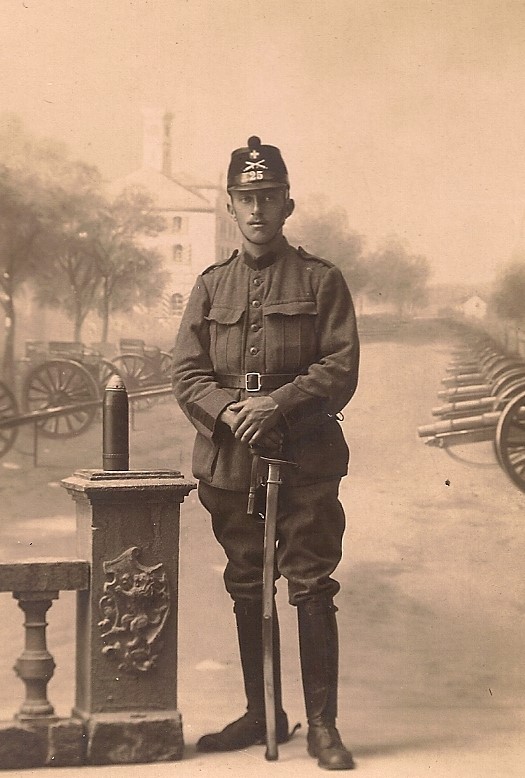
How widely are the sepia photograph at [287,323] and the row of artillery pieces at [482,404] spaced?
0.01m

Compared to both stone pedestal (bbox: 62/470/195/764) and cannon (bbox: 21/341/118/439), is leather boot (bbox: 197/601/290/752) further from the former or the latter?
cannon (bbox: 21/341/118/439)

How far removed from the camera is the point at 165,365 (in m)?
5.21

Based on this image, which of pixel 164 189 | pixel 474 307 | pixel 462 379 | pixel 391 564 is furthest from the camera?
pixel 462 379

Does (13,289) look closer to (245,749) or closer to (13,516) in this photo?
(13,516)

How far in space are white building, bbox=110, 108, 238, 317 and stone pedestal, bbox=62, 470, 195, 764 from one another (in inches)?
53.8

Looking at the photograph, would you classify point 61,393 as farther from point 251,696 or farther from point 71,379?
point 251,696

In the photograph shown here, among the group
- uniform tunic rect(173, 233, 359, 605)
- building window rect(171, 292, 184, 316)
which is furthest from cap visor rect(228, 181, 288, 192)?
building window rect(171, 292, 184, 316)

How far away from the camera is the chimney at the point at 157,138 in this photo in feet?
15.9

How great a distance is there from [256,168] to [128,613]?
140 centimetres

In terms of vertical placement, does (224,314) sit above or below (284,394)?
above

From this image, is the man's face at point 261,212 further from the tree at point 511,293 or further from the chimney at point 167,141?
the tree at point 511,293

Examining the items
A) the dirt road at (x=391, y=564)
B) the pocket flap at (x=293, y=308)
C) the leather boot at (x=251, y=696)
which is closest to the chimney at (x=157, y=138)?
the dirt road at (x=391, y=564)

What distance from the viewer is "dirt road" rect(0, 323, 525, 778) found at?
15.0 ft

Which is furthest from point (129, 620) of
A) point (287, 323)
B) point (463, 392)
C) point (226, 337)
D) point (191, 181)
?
point (463, 392)
